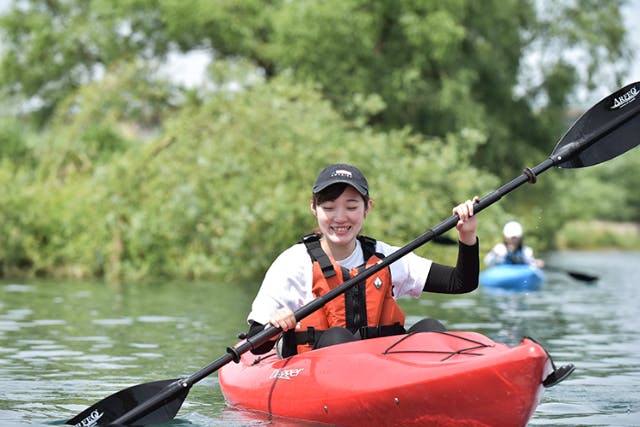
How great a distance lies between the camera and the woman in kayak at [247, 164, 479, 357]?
5.06 meters

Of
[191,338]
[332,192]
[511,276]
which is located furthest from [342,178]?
[511,276]

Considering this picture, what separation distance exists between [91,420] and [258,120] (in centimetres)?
1069

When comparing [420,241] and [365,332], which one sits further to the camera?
[365,332]

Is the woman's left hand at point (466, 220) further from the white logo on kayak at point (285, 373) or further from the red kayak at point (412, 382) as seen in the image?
the white logo on kayak at point (285, 373)

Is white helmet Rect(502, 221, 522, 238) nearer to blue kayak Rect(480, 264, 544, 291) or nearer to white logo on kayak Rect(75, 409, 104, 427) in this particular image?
blue kayak Rect(480, 264, 544, 291)

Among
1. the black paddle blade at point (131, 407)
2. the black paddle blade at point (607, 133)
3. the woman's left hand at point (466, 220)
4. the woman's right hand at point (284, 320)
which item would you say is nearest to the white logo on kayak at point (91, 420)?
the black paddle blade at point (131, 407)

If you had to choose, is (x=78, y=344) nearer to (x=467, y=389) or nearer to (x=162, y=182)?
(x=467, y=389)

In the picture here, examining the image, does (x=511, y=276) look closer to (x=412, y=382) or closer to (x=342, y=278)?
(x=342, y=278)

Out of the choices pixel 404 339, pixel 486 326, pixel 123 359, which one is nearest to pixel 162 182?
pixel 486 326

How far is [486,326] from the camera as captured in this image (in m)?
9.85

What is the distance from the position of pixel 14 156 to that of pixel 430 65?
1006 centimetres

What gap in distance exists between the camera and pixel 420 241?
16.5 ft

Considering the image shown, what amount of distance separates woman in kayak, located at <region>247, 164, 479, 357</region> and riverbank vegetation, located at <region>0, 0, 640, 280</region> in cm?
937

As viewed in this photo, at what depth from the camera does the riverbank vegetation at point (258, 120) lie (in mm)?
15281
